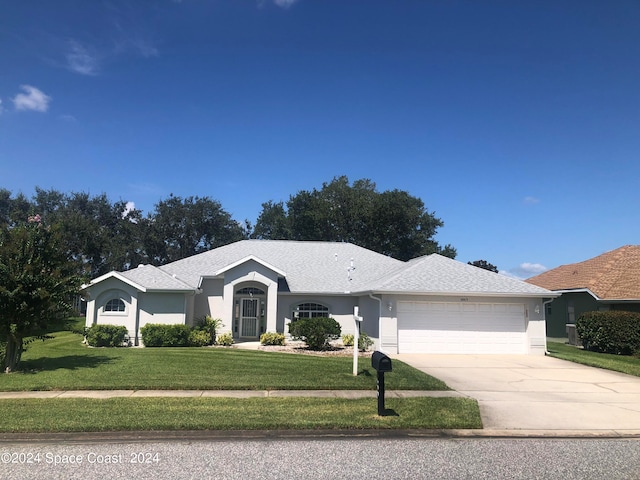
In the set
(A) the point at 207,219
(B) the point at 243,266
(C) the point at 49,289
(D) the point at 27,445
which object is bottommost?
(D) the point at 27,445

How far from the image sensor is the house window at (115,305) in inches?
796

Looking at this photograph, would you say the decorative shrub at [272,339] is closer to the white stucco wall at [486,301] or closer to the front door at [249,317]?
the front door at [249,317]

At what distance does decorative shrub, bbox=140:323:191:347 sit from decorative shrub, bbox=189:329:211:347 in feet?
1.52

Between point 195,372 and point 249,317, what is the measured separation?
10520 mm

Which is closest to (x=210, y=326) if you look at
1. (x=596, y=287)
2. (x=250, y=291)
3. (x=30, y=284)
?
(x=250, y=291)

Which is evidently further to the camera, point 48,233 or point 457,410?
point 48,233

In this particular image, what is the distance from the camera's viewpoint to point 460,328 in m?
19.0

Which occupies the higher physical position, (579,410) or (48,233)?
(48,233)

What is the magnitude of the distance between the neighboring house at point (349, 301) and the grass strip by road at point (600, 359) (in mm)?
1355

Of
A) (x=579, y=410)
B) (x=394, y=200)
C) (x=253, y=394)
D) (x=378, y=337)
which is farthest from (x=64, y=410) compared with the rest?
(x=394, y=200)

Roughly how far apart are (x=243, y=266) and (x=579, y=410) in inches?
616

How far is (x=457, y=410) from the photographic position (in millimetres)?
8805

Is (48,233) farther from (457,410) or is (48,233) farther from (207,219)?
(207,219)

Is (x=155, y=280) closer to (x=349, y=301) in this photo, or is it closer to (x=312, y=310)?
(x=312, y=310)
